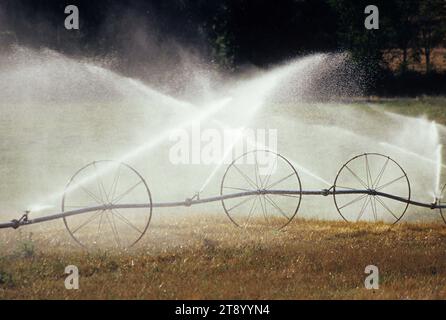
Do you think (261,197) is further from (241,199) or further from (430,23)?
(430,23)

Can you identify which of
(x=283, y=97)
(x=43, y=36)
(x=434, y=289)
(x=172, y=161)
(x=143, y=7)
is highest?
(x=143, y=7)

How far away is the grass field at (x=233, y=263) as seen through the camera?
29.9 ft

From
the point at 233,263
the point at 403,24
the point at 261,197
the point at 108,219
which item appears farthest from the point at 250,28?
the point at 233,263

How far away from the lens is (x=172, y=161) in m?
27.0

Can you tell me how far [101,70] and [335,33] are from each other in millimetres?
19235

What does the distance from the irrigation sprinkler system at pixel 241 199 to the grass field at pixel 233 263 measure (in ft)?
1.64

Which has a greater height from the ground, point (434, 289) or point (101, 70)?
point (101, 70)

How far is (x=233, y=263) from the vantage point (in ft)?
34.6

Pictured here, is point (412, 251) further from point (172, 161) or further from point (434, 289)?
point (172, 161)

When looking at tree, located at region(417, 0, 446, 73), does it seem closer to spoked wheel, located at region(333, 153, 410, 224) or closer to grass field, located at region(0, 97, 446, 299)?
spoked wheel, located at region(333, 153, 410, 224)

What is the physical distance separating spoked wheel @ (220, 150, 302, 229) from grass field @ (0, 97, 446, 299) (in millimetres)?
870

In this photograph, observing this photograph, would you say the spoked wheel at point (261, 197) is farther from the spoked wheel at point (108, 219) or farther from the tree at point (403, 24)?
the tree at point (403, 24)

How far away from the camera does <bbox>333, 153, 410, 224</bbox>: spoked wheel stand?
17812 millimetres

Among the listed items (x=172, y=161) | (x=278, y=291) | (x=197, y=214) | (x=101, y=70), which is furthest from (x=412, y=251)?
(x=101, y=70)
